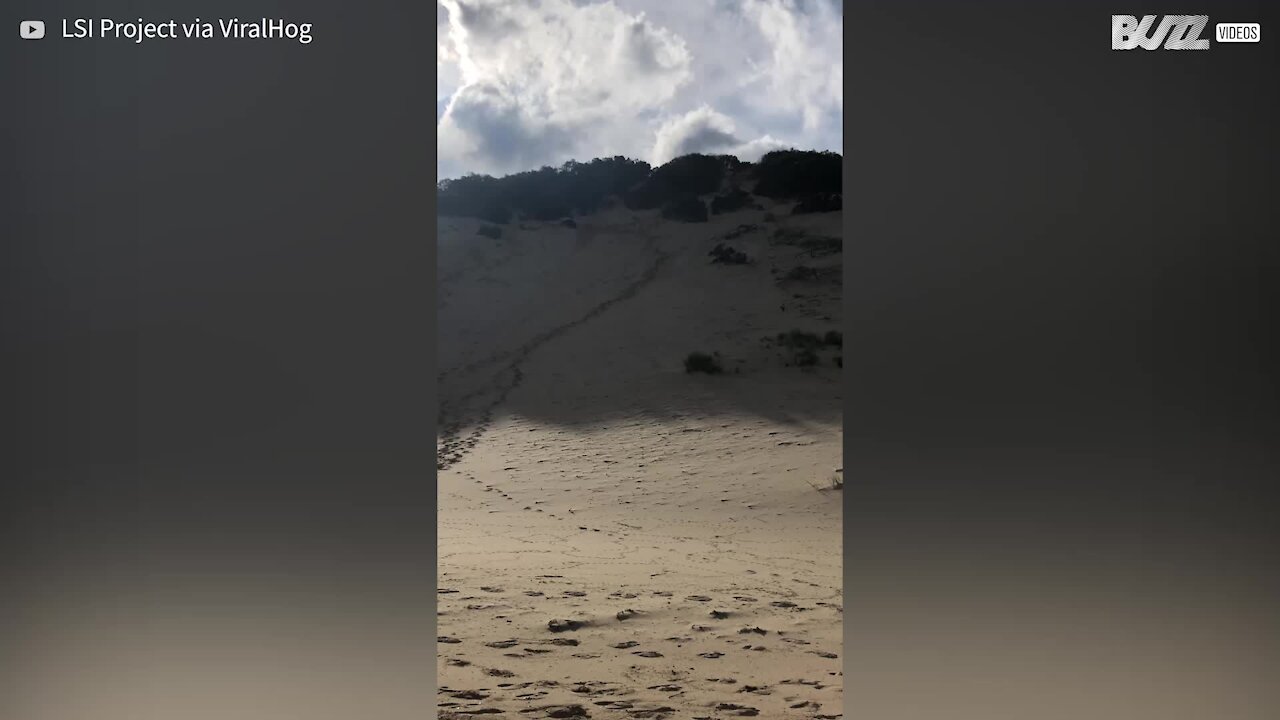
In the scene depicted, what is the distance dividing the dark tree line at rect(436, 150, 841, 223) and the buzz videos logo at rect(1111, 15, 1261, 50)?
15730mm

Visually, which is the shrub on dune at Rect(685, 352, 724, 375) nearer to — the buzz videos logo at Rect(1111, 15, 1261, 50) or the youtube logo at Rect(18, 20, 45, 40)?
the buzz videos logo at Rect(1111, 15, 1261, 50)

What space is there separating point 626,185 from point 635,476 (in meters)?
8.15

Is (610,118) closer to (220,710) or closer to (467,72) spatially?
(467,72)

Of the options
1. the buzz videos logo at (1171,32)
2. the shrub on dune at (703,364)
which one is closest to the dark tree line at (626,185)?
the shrub on dune at (703,364)

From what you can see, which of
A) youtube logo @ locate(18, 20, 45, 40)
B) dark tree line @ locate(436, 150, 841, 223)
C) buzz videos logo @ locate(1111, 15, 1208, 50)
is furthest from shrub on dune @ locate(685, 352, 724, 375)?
youtube logo @ locate(18, 20, 45, 40)

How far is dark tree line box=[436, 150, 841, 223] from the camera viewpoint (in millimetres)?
17875

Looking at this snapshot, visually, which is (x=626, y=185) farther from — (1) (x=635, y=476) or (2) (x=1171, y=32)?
(2) (x=1171, y=32)

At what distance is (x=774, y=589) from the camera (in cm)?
873

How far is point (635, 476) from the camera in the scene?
12.0 m

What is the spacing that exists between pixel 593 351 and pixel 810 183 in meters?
5.91

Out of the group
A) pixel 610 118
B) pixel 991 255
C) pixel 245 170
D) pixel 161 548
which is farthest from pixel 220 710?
pixel 610 118

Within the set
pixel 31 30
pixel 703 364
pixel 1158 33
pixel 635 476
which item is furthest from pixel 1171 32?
pixel 703 364

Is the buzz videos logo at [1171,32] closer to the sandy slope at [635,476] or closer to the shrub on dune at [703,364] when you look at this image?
the sandy slope at [635,476]

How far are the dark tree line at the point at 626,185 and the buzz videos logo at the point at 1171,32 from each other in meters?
15.7
